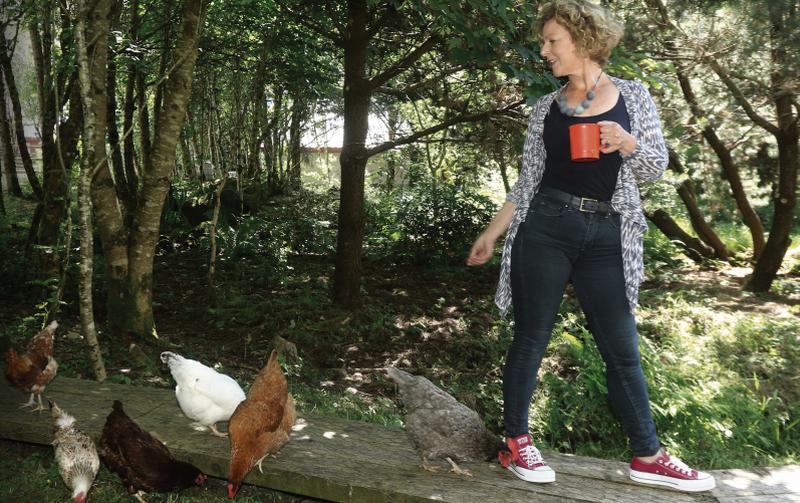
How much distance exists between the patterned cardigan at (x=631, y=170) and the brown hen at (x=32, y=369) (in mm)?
2791

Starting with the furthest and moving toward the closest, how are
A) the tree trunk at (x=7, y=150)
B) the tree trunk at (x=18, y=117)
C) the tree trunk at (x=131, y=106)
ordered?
the tree trunk at (x=7, y=150)
the tree trunk at (x=18, y=117)
the tree trunk at (x=131, y=106)

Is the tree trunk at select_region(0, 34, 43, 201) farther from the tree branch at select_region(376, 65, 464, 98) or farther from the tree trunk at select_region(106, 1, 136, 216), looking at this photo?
the tree branch at select_region(376, 65, 464, 98)

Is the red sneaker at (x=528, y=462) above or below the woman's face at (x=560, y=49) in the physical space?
below

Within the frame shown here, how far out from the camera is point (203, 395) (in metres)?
3.27

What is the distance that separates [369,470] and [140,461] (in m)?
1.07

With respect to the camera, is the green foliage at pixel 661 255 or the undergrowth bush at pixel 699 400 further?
the green foliage at pixel 661 255

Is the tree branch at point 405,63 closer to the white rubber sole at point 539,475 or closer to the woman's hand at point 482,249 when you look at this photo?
the woman's hand at point 482,249

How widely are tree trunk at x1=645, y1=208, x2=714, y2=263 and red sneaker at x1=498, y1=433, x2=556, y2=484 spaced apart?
10.1m

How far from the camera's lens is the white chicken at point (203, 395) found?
10.7ft

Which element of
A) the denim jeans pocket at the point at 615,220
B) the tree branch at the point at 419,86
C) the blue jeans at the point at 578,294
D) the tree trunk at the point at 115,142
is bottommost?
the blue jeans at the point at 578,294

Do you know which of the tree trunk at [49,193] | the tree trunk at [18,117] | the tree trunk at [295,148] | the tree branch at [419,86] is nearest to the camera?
the tree trunk at [49,193]

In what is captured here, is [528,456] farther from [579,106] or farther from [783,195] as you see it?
[783,195]

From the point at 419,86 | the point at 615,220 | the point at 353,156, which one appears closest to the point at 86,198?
the point at 615,220

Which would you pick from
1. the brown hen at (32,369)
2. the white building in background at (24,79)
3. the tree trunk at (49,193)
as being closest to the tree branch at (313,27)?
the tree trunk at (49,193)
